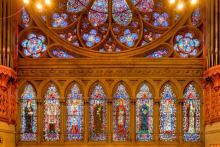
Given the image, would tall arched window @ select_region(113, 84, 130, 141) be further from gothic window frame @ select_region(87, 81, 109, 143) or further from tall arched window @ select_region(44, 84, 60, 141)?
tall arched window @ select_region(44, 84, 60, 141)

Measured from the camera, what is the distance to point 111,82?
86.7ft

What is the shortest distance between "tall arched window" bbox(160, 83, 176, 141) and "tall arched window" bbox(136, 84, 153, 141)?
1.43 ft

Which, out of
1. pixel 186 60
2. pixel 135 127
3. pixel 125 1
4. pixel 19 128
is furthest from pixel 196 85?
pixel 19 128

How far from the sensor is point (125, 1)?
27625 millimetres

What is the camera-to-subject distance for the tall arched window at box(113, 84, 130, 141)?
26266 mm

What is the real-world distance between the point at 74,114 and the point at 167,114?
3.68 meters

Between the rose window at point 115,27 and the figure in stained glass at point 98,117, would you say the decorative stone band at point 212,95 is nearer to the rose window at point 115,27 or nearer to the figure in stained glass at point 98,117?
the rose window at point 115,27

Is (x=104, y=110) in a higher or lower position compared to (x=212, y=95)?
lower

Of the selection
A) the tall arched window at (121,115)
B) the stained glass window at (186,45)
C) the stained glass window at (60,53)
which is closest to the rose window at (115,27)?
the stained glass window at (186,45)

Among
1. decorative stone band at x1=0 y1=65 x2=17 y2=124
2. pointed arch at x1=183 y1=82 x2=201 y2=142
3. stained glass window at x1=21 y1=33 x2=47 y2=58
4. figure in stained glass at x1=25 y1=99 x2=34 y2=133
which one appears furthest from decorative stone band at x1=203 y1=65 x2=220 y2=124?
decorative stone band at x1=0 y1=65 x2=17 y2=124

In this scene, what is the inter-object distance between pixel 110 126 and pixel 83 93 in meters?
1.69

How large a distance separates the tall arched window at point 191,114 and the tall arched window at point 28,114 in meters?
5.93

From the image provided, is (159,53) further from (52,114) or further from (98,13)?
(52,114)

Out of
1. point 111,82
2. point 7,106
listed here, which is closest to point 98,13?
point 111,82
